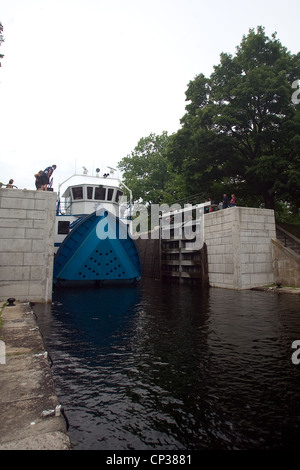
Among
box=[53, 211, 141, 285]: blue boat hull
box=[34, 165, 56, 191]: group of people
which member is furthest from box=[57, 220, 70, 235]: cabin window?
box=[34, 165, 56, 191]: group of people

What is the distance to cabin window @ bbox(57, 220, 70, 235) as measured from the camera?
765 inches

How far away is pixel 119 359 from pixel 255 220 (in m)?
13.1

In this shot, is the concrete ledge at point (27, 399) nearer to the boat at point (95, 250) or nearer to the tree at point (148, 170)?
the boat at point (95, 250)

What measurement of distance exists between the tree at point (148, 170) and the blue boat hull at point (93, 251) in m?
21.5

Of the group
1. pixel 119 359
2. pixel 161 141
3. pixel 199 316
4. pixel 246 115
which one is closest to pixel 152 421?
pixel 119 359

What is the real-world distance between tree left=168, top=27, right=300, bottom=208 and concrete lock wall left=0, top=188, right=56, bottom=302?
14670 millimetres

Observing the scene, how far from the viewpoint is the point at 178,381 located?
4297 millimetres

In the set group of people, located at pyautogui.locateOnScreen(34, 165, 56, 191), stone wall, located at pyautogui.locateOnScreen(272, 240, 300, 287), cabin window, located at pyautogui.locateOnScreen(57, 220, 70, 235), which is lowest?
stone wall, located at pyautogui.locateOnScreen(272, 240, 300, 287)

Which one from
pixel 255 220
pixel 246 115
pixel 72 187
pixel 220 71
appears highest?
pixel 220 71

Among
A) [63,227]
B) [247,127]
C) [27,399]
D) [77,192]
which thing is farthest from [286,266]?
[27,399]

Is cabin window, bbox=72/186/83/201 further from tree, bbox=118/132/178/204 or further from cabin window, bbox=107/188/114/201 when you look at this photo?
tree, bbox=118/132/178/204

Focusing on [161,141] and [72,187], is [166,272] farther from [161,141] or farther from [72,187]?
[161,141]

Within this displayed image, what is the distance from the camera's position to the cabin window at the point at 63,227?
1942 cm

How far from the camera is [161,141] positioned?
44.4 metres
